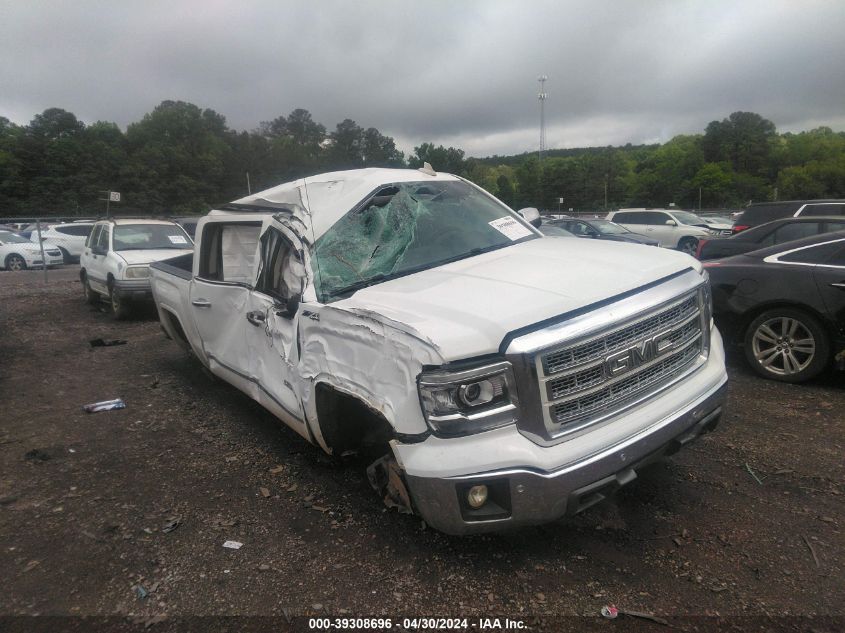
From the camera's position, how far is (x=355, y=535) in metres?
2.96

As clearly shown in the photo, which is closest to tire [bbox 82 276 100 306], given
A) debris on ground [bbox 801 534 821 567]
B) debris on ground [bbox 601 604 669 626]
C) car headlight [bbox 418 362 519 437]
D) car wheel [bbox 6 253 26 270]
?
car headlight [bbox 418 362 519 437]

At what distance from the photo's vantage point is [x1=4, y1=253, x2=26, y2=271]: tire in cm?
2009

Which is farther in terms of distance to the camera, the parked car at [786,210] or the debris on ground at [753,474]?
the parked car at [786,210]

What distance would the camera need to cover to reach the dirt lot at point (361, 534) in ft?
8.06

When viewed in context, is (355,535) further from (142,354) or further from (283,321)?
(142,354)

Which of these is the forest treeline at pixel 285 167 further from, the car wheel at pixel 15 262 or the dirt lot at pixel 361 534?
the dirt lot at pixel 361 534

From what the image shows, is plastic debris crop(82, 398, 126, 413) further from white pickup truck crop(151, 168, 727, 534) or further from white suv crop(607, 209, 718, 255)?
white suv crop(607, 209, 718, 255)

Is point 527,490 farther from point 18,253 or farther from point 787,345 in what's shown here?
point 18,253

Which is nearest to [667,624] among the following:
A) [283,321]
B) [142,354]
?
[283,321]

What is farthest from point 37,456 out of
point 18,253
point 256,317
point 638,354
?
point 18,253

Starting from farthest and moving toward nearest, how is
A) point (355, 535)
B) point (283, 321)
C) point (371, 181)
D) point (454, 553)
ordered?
point (371, 181) → point (283, 321) → point (355, 535) → point (454, 553)

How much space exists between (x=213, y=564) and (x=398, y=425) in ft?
4.17

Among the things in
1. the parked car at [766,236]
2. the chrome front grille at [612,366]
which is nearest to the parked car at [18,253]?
the parked car at [766,236]

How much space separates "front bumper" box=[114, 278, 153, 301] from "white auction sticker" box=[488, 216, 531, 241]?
7.35m
